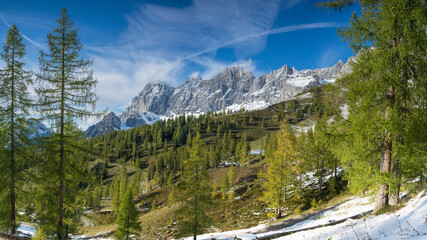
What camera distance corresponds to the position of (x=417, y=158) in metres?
7.58

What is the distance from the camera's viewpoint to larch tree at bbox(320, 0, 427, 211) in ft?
25.1

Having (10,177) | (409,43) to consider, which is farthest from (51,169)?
(409,43)

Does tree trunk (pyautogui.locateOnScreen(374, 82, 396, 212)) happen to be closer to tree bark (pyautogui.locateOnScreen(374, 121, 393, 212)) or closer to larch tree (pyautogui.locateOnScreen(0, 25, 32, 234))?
tree bark (pyautogui.locateOnScreen(374, 121, 393, 212))

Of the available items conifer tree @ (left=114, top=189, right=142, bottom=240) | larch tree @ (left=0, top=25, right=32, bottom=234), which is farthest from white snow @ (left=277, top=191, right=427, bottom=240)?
conifer tree @ (left=114, top=189, right=142, bottom=240)

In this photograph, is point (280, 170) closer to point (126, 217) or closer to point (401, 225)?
point (126, 217)

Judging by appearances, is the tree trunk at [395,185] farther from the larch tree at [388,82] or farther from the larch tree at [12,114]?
the larch tree at [12,114]

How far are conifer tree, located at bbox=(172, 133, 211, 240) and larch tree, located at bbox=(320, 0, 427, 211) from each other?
13.9 m

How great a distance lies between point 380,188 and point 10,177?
21688mm

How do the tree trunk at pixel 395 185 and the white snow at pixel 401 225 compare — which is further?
the tree trunk at pixel 395 185

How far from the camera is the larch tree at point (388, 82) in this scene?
25.1 ft

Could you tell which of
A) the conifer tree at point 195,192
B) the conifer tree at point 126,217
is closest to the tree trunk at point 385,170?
the conifer tree at point 195,192

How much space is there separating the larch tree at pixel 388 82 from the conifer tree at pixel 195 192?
45.6 feet

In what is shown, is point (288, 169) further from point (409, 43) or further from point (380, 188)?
point (409, 43)

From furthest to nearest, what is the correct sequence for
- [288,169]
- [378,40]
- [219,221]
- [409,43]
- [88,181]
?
1. [219,221]
2. [288,169]
3. [88,181]
4. [378,40]
5. [409,43]
